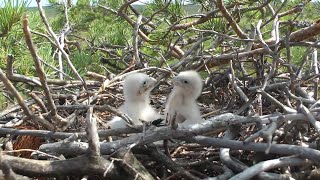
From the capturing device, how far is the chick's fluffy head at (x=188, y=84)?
9.81 feet

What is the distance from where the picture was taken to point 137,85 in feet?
10.0

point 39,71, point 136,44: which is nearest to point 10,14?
point 39,71

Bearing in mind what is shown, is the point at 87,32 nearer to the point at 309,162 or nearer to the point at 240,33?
the point at 240,33

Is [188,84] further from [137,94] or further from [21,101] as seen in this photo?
[21,101]

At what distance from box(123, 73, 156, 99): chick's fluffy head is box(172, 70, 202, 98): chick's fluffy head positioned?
185 mm

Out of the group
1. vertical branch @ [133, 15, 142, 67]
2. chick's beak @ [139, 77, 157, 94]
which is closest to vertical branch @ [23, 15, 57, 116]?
chick's beak @ [139, 77, 157, 94]

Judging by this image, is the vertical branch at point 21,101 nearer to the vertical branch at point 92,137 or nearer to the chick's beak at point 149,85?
the vertical branch at point 92,137

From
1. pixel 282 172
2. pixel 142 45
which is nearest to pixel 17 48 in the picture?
pixel 282 172

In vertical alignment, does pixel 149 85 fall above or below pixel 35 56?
below

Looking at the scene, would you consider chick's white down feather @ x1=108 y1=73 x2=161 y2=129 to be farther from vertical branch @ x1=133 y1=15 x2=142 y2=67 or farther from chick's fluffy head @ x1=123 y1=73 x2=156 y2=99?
vertical branch @ x1=133 y1=15 x2=142 y2=67

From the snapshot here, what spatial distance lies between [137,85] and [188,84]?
0.30 meters

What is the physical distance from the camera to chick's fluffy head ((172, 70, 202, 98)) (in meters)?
2.99

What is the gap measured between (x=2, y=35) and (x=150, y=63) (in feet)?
6.94

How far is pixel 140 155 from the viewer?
216 cm
